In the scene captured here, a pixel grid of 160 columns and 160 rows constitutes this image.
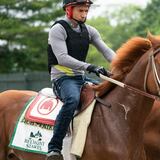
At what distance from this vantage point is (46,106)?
7703 millimetres

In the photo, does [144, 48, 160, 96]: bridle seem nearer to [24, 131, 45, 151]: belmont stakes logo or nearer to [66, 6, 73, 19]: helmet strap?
[66, 6, 73, 19]: helmet strap

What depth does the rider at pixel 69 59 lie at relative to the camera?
23.2ft

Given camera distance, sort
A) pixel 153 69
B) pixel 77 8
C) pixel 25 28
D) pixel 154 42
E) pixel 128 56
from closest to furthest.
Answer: pixel 153 69 → pixel 154 42 → pixel 128 56 → pixel 77 8 → pixel 25 28

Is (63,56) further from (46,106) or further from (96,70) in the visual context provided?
(46,106)

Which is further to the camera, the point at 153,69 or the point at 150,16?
the point at 150,16

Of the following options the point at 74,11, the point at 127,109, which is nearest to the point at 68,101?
the point at 127,109

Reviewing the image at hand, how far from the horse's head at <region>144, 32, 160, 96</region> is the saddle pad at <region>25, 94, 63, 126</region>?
1.49 metres

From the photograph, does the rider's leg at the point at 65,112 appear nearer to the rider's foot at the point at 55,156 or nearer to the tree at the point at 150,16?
the rider's foot at the point at 55,156

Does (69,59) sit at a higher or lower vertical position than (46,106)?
higher

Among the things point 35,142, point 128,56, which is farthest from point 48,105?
point 128,56

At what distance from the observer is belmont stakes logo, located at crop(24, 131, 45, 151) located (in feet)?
24.9

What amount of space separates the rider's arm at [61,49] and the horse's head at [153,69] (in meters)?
0.88

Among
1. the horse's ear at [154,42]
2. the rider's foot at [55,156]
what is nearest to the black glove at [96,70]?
the horse's ear at [154,42]

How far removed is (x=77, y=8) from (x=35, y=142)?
74.7 inches
